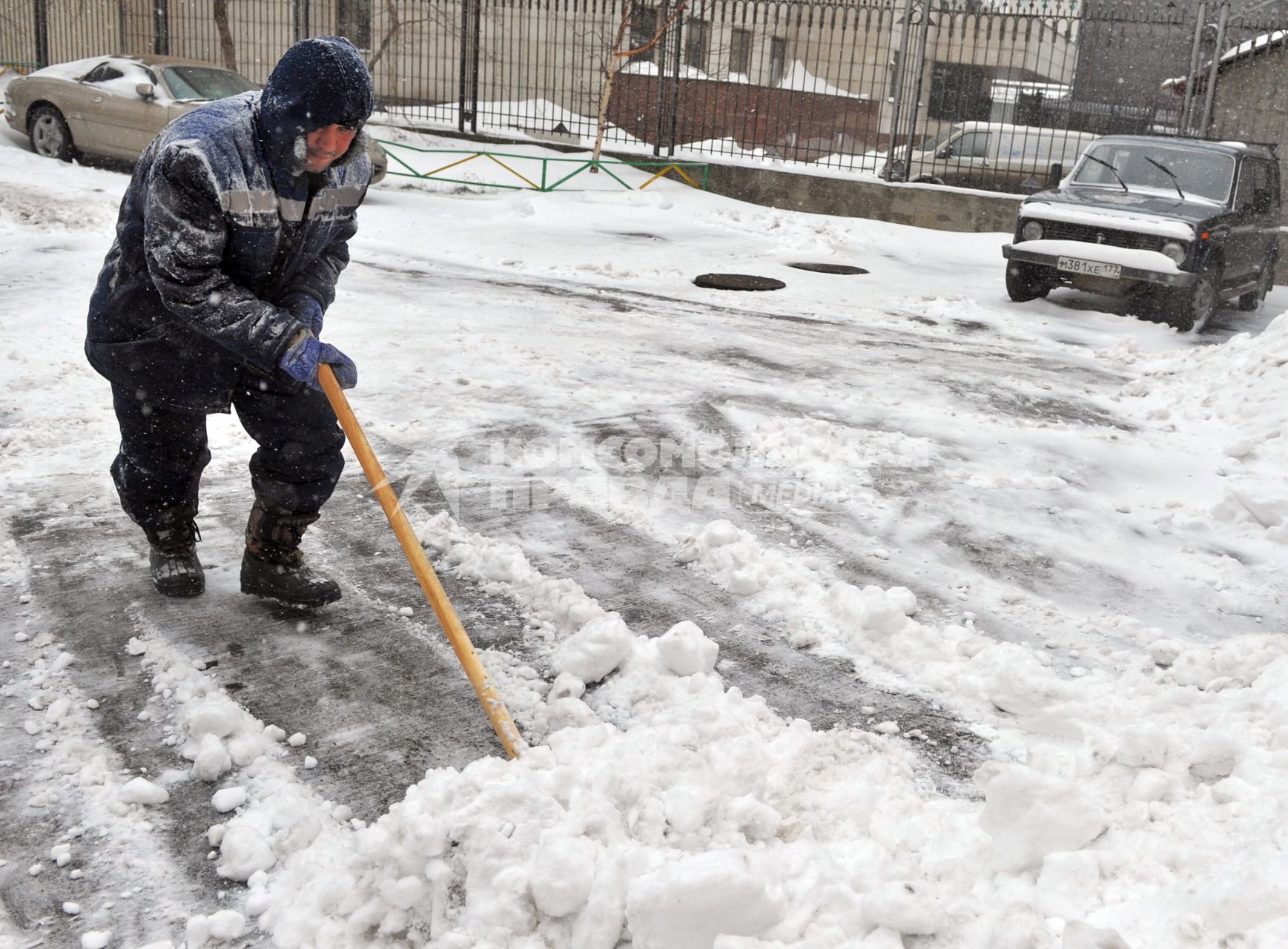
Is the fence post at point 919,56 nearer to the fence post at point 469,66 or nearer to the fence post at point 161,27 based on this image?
the fence post at point 469,66

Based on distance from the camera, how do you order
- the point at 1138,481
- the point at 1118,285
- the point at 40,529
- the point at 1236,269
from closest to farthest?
the point at 40,529
the point at 1138,481
the point at 1118,285
the point at 1236,269

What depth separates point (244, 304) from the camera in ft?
9.30

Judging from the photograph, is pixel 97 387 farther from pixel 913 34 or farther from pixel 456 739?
pixel 913 34

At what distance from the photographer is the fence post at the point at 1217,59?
45.5 feet

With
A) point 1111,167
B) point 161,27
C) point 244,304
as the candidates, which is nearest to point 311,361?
point 244,304

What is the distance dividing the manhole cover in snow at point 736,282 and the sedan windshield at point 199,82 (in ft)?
20.5

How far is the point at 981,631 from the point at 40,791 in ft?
8.52

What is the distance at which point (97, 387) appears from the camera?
524 cm

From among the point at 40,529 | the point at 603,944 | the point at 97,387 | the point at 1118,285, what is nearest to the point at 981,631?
the point at 603,944

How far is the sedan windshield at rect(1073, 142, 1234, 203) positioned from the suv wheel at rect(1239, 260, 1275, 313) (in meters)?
1.45

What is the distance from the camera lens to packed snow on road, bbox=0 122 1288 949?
209 cm

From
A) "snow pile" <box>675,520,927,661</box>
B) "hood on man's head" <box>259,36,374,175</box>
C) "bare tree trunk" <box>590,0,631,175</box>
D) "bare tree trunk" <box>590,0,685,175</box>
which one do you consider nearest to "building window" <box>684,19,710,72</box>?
"bare tree trunk" <box>590,0,685,175</box>

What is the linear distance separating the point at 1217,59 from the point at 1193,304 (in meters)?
6.44

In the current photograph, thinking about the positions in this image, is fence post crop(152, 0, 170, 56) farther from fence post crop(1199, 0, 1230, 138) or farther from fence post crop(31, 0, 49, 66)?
fence post crop(1199, 0, 1230, 138)
